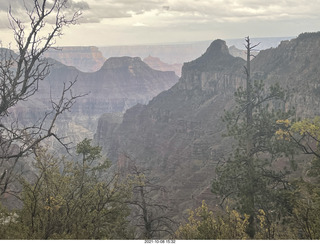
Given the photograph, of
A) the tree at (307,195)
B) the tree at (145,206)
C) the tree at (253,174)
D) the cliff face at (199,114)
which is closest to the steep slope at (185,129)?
the cliff face at (199,114)

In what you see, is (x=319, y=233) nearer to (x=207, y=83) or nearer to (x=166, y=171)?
(x=166, y=171)

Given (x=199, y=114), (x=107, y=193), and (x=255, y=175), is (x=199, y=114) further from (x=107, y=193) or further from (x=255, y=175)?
(x=107, y=193)

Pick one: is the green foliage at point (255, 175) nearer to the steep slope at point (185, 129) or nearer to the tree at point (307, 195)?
the tree at point (307, 195)

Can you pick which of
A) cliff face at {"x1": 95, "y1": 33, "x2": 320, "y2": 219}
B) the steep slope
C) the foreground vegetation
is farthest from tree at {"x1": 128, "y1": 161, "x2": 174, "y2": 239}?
the steep slope

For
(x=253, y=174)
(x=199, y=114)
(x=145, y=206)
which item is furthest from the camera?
(x=199, y=114)

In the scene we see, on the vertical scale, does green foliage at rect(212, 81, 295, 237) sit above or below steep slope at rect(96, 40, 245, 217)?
above

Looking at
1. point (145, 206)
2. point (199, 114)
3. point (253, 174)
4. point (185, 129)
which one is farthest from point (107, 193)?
point (199, 114)

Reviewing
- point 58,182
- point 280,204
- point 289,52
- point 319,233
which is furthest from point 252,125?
point 289,52

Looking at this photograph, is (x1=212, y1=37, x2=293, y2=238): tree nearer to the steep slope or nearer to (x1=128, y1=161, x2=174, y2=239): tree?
(x1=128, y1=161, x2=174, y2=239): tree

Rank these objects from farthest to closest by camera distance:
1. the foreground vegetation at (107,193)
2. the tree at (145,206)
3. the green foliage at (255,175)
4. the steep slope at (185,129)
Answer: the steep slope at (185,129) → the green foliage at (255,175) → the tree at (145,206) → the foreground vegetation at (107,193)
